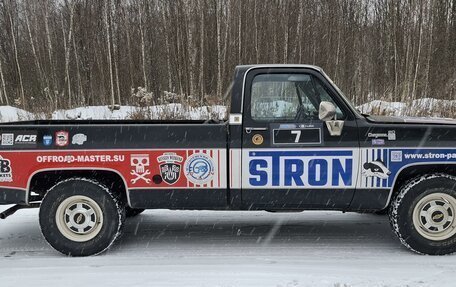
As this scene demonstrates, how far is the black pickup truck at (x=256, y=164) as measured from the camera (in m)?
4.60

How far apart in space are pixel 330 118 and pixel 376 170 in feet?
2.36

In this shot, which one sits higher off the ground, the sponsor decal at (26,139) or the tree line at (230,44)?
the tree line at (230,44)

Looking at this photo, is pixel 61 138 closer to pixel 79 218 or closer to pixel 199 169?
pixel 79 218

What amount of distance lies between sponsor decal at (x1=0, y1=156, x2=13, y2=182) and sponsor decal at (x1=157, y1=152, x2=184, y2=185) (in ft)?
5.01

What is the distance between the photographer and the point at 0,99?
72.2 feet

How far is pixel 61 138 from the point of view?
4.66 m

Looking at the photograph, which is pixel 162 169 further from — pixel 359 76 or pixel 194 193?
pixel 359 76

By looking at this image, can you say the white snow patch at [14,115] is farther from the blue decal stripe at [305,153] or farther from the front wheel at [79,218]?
the blue decal stripe at [305,153]

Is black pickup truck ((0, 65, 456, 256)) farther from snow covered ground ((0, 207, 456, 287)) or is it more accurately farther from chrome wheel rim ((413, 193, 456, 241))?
snow covered ground ((0, 207, 456, 287))

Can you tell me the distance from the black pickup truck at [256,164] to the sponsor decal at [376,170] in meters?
0.01

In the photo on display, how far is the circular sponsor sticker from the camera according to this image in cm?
465

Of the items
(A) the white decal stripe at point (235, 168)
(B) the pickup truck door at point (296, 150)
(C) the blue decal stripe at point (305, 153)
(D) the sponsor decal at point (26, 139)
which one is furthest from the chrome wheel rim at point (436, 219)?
(D) the sponsor decal at point (26, 139)

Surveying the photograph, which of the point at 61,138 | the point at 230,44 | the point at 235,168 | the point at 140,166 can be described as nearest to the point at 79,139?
the point at 61,138

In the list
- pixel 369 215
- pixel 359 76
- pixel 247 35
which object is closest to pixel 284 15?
pixel 247 35
